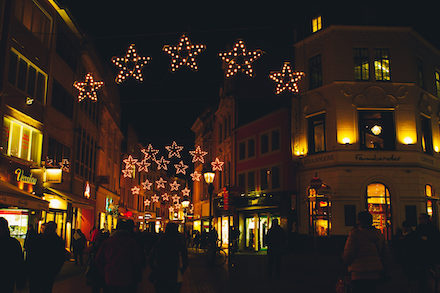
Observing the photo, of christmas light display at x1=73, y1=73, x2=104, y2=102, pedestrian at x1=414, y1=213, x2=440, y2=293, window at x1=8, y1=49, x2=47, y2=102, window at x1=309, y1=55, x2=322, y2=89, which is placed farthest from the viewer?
window at x1=309, y1=55, x2=322, y2=89

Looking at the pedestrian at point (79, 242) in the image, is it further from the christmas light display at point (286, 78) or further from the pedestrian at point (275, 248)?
the christmas light display at point (286, 78)

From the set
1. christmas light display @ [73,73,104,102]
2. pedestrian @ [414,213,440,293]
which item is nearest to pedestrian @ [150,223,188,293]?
pedestrian @ [414,213,440,293]

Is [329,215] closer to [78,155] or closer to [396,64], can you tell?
[396,64]

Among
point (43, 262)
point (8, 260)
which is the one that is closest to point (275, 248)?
point (43, 262)

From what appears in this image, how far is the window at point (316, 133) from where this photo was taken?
28750 millimetres

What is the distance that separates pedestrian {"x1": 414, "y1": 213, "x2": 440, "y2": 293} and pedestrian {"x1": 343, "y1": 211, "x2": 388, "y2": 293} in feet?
12.0

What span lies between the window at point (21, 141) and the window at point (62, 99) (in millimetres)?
3420

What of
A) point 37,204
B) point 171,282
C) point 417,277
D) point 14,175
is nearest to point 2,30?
point 14,175

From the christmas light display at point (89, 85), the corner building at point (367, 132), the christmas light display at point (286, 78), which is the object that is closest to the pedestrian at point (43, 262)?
the christmas light display at point (89, 85)

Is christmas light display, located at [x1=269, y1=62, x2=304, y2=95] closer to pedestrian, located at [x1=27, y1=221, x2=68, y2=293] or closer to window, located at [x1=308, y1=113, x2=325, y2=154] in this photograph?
window, located at [x1=308, y1=113, x2=325, y2=154]

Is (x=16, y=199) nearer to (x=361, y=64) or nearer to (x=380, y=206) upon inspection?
(x=380, y=206)

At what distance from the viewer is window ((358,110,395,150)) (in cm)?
2758

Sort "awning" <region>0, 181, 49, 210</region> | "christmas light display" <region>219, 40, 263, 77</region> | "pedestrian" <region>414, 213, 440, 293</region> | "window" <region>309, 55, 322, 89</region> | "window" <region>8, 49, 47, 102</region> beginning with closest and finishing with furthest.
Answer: "pedestrian" <region>414, 213, 440, 293</region>, "christmas light display" <region>219, 40, 263, 77</region>, "awning" <region>0, 181, 49, 210</region>, "window" <region>8, 49, 47, 102</region>, "window" <region>309, 55, 322, 89</region>

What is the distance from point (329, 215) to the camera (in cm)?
2705
